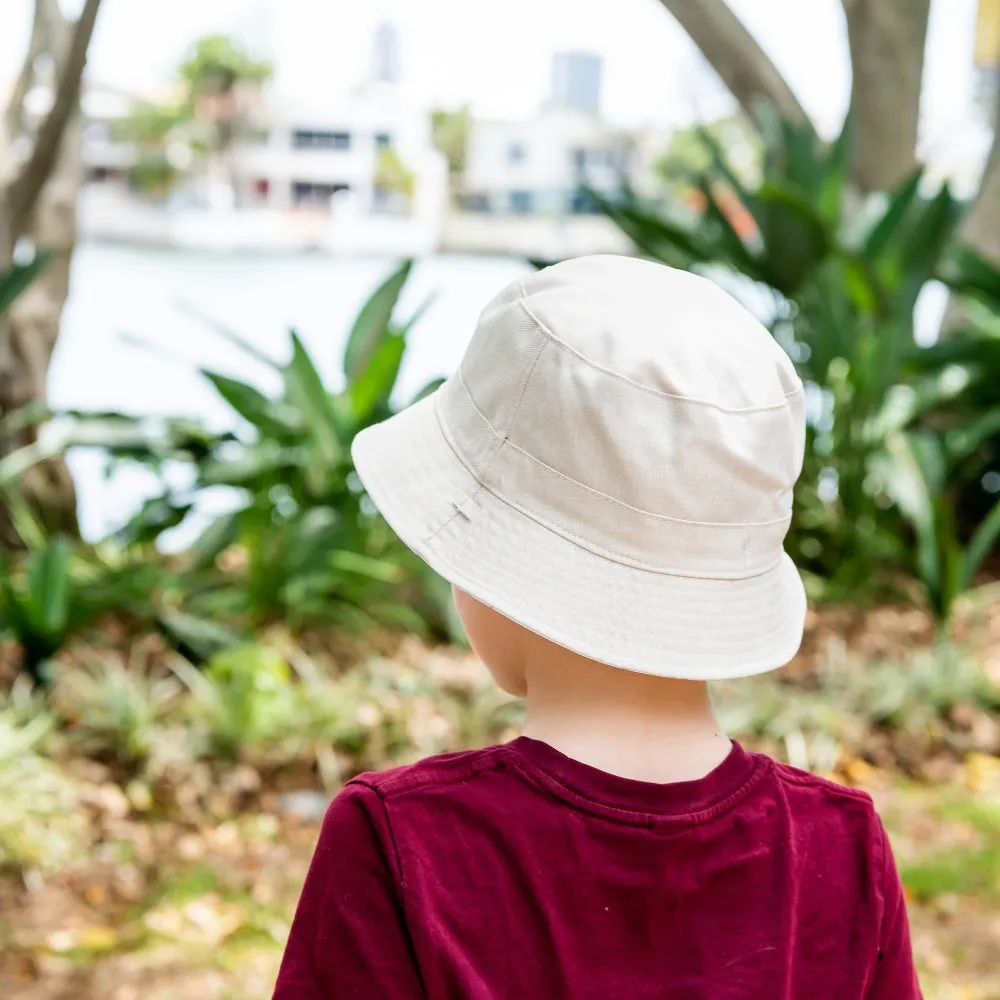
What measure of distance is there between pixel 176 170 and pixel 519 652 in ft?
62.2

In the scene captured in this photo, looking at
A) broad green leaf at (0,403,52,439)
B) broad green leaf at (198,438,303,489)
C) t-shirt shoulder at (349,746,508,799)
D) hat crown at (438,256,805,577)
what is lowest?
broad green leaf at (198,438,303,489)

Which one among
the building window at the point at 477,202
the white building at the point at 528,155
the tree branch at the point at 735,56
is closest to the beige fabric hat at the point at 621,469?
the tree branch at the point at 735,56

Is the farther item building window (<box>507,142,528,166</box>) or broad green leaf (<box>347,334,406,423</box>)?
building window (<box>507,142,528,166</box>)

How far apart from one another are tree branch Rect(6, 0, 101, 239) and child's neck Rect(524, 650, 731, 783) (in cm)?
235

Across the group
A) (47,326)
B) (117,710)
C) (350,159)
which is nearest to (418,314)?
(47,326)

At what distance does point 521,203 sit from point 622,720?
18.1 metres

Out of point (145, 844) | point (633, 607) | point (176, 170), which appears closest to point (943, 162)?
point (145, 844)

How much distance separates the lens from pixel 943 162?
390 centimetres

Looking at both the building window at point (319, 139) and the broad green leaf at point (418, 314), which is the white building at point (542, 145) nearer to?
the building window at point (319, 139)

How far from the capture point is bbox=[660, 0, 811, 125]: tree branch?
3.76 meters

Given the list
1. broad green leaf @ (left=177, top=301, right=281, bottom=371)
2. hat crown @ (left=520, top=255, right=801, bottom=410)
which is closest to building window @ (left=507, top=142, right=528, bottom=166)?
broad green leaf @ (left=177, top=301, right=281, bottom=371)

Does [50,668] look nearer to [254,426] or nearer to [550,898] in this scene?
[254,426]

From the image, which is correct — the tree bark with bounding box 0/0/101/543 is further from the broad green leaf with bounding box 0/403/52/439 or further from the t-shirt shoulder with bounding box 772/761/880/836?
the t-shirt shoulder with bounding box 772/761/880/836

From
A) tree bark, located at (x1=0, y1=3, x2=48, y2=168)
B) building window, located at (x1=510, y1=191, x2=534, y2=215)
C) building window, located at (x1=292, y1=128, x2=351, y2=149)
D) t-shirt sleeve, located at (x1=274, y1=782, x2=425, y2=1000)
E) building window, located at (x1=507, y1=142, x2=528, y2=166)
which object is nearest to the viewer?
t-shirt sleeve, located at (x1=274, y1=782, x2=425, y2=1000)
